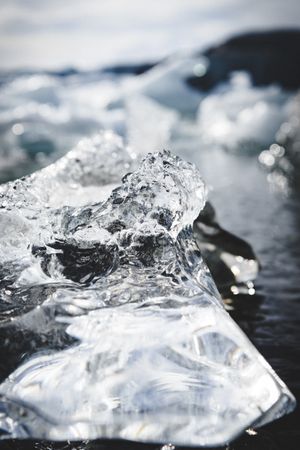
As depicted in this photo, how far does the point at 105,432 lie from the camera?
1538 mm

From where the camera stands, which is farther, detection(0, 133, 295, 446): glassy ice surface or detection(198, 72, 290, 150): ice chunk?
detection(198, 72, 290, 150): ice chunk

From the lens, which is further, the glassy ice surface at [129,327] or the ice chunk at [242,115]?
the ice chunk at [242,115]

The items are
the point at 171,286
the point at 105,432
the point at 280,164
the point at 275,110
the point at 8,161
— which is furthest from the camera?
the point at 275,110

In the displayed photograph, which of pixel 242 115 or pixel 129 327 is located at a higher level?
pixel 242 115

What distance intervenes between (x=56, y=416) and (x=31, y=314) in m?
0.34

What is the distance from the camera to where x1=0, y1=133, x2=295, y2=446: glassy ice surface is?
1.55 m

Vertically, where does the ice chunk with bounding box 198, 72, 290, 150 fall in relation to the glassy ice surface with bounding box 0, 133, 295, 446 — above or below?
above

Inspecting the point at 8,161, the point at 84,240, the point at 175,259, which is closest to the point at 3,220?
the point at 84,240

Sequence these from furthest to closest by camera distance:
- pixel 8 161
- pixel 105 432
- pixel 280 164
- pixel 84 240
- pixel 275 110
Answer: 1. pixel 275 110
2. pixel 8 161
3. pixel 280 164
4. pixel 84 240
5. pixel 105 432

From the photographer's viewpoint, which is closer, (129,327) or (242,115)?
(129,327)

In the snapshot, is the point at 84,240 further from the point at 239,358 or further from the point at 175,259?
the point at 239,358

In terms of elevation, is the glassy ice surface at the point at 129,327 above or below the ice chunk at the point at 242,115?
below

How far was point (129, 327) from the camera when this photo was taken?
1.68 m

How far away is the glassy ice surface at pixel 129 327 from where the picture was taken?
1554 millimetres
